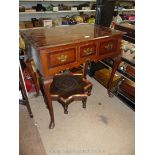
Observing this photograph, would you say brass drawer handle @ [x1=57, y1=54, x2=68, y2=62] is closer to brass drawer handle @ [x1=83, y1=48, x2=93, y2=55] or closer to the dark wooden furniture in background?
the dark wooden furniture in background

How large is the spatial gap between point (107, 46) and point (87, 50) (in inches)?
9.8

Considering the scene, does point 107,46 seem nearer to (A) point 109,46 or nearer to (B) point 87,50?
(A) point 109,46

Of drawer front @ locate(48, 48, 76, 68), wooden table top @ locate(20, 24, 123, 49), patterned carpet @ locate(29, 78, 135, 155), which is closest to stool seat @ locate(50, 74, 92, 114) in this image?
patterned carpet @ locate(29, 78, 135, 155)

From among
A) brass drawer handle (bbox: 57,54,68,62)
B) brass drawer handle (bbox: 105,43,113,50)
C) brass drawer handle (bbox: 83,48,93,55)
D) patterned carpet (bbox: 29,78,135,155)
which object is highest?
brass drawer handle (bbox: 105,43,113,50)

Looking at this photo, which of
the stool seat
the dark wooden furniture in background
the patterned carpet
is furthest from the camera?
the stool seat

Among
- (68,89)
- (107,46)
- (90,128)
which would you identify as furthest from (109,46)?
(90,128)

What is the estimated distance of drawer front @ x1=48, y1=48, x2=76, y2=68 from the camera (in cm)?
139

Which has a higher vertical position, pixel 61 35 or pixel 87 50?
pixel 61 35

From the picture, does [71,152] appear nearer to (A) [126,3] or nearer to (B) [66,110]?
(B) [66,110]

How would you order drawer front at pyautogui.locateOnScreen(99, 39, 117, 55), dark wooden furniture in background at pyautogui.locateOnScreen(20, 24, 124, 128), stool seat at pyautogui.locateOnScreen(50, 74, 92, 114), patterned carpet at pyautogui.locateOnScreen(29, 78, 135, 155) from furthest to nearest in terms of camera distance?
stool seat at pyautogui.locateOnScreen(50, 74, 92, 114)
drawer front at pyautogui.locateOnScreen(99, 39, 117, 55)
patterned carpet at pyautogui.locateOnScreen(29, 78, 135, 155)
dark wooden furniture in background at pyautogui.locateOnScreen(20, 24, 124, 128)

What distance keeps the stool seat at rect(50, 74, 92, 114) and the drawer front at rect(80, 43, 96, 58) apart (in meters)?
0.45

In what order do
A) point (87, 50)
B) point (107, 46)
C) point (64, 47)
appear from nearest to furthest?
point (64, 47), point (87, 50), point (107, 46)

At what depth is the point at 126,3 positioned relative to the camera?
12.4 ft

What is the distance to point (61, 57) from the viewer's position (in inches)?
56.6
